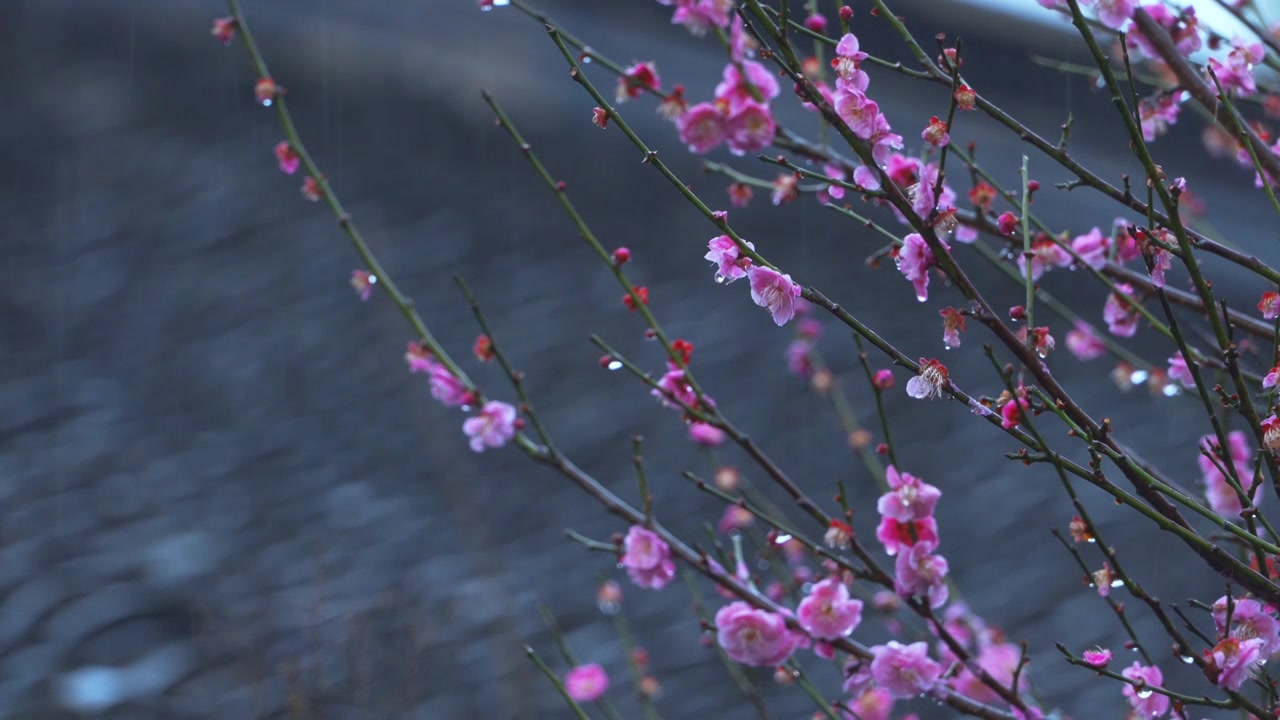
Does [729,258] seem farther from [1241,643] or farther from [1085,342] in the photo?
[1085,342]

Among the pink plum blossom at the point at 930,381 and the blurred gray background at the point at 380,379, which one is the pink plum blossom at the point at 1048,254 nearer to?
the pink plum blossom at the point at 930,381

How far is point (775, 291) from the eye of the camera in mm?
1036

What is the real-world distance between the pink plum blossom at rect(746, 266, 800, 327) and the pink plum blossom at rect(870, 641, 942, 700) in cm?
42

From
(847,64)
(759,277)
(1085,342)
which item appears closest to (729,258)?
(759,277)

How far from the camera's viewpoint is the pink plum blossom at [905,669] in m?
1.20

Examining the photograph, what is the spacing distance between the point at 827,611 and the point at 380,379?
9.28ft

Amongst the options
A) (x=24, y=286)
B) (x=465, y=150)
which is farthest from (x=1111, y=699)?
(x=24, y=286)

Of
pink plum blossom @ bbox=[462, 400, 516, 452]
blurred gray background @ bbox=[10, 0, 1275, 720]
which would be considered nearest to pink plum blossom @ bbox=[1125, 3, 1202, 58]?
pink plum blossom @ bbox=[462, 400, 516, 452]

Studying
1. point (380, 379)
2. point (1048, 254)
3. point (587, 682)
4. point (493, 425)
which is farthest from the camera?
point (380, 379)

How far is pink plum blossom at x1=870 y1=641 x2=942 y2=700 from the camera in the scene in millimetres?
1195

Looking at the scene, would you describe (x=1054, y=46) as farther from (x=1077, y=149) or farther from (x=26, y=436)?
(x=26, y=436)

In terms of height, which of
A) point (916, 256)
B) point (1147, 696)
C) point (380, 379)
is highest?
point (916, 256)

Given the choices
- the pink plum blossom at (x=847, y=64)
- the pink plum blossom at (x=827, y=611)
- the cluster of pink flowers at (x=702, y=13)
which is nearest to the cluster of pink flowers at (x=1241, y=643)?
the pink plum blossom at (x=827, y=611)

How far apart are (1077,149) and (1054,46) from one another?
2.08 ft
